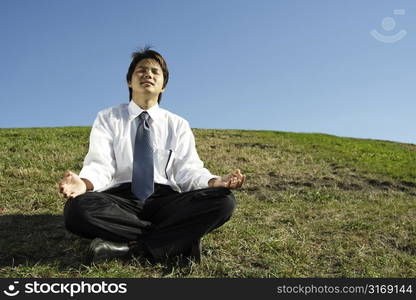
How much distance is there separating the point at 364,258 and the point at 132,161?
11.9 feet

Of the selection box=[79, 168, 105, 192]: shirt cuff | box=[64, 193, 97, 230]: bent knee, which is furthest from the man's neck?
box=[64, 193, 97, 230]: bent knee

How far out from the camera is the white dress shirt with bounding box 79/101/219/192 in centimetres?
598

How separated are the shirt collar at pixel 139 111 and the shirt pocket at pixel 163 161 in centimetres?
50

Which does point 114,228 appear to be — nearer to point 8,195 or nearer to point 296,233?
point 296,233

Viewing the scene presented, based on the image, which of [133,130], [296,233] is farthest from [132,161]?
[296,233]

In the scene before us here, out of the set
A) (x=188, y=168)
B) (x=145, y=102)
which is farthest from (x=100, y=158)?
(x=188, y=168)

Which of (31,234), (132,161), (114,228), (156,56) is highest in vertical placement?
(156,56)

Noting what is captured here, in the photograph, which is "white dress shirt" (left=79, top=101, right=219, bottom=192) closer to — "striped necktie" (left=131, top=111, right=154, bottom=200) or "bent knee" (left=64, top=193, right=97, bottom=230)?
"striped necktie" (left=131, top=111, right=154, bottom=200)

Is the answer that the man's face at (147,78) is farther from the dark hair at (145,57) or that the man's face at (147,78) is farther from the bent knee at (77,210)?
the bent knee at (77,210)

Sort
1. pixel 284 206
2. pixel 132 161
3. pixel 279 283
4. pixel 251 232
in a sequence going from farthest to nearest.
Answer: pixel 284 206 < pixel 251 232 < pixel 132 161 < pixel 279 283

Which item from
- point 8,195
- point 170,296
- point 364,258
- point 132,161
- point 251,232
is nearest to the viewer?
point 170,296

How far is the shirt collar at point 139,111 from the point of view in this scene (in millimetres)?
6297

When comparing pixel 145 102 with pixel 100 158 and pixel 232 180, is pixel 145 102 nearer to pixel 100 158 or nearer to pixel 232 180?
pixel 100 158

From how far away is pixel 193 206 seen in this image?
5469 millimetres
